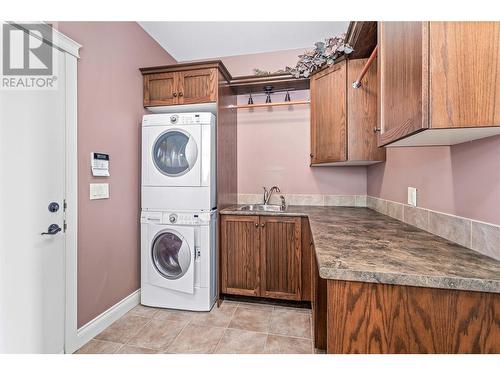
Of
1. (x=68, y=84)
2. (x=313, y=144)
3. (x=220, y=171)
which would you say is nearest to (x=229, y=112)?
(x=220, y=171)

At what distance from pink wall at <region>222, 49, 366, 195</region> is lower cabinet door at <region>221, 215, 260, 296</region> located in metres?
0.71

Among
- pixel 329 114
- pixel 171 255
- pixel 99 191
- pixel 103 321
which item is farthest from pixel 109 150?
pixel 329 114

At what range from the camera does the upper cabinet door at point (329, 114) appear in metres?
2.15

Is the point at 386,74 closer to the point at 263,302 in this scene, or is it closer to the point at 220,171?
the point at 220,171

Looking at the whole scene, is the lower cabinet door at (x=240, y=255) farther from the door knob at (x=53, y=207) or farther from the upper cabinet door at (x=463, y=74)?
the upper cabinet door at (x=463, y=74)

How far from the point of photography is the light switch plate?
186 centimetres

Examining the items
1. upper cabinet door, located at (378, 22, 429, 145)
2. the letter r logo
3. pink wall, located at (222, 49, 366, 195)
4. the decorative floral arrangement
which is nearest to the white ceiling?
pink wall, located at (222, 49, 366, 195)

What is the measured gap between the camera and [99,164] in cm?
190

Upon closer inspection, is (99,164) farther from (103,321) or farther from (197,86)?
(103,321)

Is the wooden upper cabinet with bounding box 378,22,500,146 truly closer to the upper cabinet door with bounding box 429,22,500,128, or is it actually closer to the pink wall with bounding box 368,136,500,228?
the upper cabinet door with bounding box 429,22,500,128

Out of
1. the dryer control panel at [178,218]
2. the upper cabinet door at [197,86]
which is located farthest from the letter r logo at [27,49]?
the dryer control panel at [178,218]

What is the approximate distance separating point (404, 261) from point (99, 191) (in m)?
2.09
